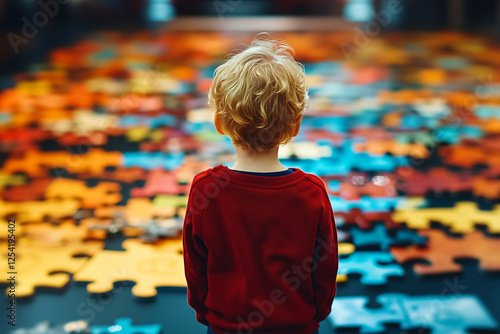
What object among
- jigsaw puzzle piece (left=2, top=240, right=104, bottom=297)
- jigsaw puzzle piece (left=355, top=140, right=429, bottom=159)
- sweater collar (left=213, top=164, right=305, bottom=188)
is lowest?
jigsaw puzzle piece (left=2, top=240, right=104, bottom=297)

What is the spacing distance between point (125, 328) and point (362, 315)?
607mm

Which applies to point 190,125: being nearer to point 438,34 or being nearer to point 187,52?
point 187,52

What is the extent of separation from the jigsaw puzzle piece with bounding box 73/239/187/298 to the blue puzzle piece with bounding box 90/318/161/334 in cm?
12

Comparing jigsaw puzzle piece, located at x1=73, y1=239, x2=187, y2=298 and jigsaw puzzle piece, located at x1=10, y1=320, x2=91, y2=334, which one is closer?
jigsaw puzzle piece, located at x1=10, y1=320, x2=91, y2=334

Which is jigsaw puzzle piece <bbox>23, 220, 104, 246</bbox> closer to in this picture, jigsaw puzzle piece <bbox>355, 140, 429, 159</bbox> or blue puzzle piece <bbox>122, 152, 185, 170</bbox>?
blue puzzle piece <bbox>122, 152, 185, 170</bbox>

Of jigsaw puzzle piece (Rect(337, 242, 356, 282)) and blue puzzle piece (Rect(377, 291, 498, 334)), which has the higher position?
jigsaw puzzle piece (Rect(337, 242, 356, 282))

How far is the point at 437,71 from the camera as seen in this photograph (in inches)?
139

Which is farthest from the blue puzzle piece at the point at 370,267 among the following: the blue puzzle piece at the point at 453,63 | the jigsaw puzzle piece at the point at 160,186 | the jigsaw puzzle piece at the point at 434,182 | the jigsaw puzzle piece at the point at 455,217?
the blue puzzle piece at the point at 453,63

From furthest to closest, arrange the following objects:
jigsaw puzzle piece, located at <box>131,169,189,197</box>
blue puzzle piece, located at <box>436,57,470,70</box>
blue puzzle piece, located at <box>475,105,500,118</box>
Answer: blue puzzle piece, located at <box>436,57,470,70</box>, blue puzzle piece, located at <box>475,105,500,118</box>, jigsaw puzzle piece, located at <box>131,169,189,197</box>

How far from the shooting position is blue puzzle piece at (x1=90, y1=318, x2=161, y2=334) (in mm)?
1353

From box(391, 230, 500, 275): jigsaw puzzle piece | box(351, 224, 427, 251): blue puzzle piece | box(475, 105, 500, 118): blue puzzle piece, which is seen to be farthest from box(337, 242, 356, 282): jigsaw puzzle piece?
box(475, 105, 500, 118): blue puzzle piece

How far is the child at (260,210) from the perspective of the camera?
0.88m

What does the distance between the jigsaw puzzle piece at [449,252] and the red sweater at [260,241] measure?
30.2 inches

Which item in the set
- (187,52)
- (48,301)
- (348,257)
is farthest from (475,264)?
(187,52)
